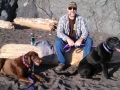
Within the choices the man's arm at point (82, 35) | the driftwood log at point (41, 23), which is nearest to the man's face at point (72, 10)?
the man's arm at point (82, 35)

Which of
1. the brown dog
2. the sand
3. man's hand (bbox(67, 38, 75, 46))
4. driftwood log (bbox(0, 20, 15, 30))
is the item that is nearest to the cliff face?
driftwood log (bbox(0, 20, 15, 30))

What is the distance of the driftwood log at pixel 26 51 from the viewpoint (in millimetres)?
5160

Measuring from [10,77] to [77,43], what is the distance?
1.61 m

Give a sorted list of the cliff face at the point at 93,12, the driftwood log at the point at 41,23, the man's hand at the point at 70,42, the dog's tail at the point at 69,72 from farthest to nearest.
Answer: the cliff face at the point at 93,12, the driftwood log at the point at 41,23, the man's hand at the point at 70,42, the dog's tail at the point at 69,72

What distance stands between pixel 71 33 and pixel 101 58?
1076 millimetres

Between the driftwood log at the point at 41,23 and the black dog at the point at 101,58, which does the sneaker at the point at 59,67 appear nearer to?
the black dog at the point at 101,58

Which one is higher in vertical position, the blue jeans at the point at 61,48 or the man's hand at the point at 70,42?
the man's hand at the point at 70,42

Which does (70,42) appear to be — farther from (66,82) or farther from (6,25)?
(6,25)

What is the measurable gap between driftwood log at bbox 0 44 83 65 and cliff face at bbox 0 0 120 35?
18.6 feet

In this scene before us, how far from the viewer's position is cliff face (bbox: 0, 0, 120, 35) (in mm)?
10633

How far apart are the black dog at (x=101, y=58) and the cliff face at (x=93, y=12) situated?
20.2 ft

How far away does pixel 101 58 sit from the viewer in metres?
4.52

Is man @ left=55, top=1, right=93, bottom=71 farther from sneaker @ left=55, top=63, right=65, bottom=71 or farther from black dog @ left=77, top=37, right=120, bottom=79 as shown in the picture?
black dog @ left=77, top=37, right=120, bottom=79

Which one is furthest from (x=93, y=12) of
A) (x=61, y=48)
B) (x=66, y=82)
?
(x=66, y=82)
